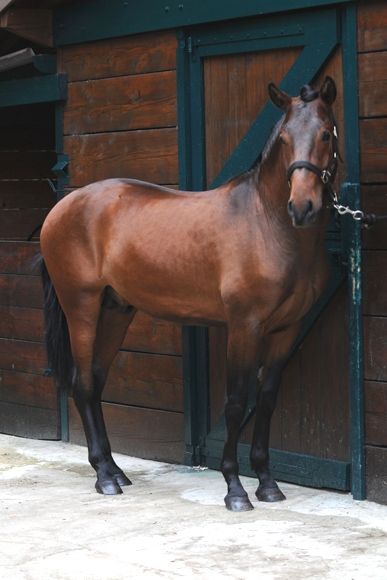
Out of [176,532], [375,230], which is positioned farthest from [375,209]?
[176,532]

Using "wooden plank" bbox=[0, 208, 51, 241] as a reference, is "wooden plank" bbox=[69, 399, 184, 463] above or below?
below

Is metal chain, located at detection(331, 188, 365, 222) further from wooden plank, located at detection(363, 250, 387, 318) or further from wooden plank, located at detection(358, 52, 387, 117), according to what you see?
wooden plank, located at detection(358, 52, 387, 117)

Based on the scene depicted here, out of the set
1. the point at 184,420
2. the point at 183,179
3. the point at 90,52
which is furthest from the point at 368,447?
the point at 90,52

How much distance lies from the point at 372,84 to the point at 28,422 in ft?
11.2

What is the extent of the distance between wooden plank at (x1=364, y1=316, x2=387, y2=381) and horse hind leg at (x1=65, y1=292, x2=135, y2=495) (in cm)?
140

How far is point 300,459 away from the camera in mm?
6207

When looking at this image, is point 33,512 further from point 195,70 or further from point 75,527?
point 195,70

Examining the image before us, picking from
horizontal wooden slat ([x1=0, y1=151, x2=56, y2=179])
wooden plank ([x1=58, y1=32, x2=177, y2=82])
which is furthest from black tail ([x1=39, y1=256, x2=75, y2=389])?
horizontal wooden slat ([x1=0, y1=151, x2=56, y2=179])

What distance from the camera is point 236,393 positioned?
228 inches

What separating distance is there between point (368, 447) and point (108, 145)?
2377 mm

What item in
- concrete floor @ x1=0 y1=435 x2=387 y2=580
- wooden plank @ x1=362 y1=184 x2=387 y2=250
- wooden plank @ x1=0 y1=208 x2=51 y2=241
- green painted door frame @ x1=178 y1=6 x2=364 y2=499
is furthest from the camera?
wooden plank @ x1=0 y1=208 x2=51 y2=241

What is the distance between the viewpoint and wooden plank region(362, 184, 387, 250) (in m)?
5.67

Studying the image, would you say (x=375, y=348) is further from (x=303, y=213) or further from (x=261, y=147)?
(x=261, y=147)

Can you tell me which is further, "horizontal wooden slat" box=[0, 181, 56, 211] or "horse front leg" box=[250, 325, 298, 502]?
"horizontal wooden slat" box=[0, 181, 56, 211]
